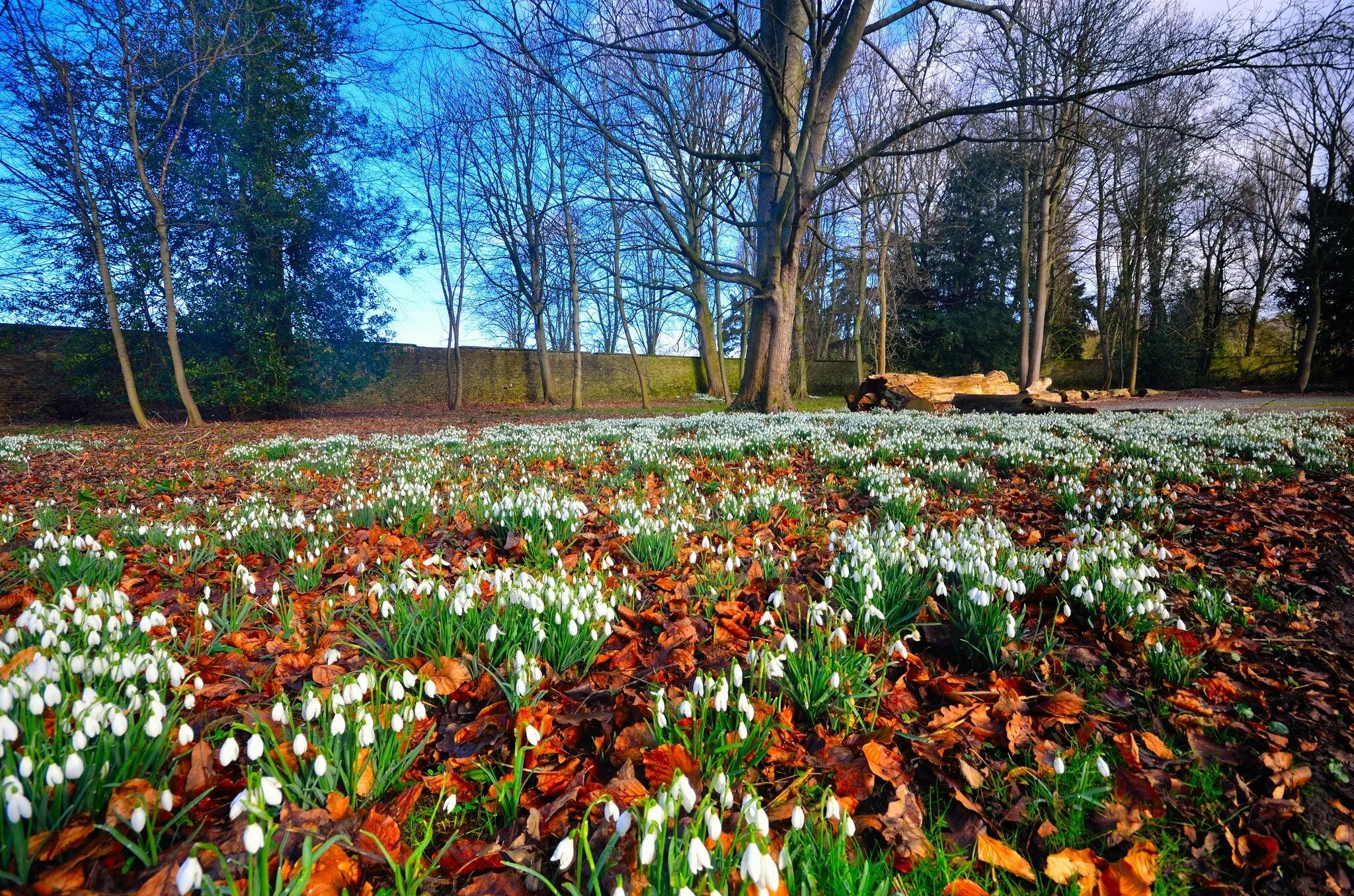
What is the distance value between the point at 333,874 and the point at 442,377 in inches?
1069

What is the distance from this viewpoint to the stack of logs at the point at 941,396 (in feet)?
43.1

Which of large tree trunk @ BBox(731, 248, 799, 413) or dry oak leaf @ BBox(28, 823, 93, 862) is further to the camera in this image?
large tree trunk @ BBox(731, 248, 799, 413)

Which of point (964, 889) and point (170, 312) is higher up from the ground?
point (170, 312)

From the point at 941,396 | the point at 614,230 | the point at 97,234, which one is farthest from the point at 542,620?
the point at 614,230

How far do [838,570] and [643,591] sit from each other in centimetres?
96

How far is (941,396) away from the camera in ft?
53.3

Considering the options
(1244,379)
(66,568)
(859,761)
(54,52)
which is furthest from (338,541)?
(1244,379)

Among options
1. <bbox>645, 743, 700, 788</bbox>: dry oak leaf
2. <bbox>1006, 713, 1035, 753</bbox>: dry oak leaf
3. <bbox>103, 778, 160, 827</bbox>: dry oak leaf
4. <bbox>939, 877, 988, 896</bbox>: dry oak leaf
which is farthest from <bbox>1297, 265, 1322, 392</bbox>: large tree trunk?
<bbox>103, 778, 160, 827</bbox>: dry oak leaf

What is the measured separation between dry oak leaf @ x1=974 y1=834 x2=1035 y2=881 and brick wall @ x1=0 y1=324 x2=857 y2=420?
2124 cm

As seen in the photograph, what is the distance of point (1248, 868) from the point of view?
1393 mm

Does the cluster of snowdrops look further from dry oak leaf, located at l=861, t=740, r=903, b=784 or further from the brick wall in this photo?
the brick wall

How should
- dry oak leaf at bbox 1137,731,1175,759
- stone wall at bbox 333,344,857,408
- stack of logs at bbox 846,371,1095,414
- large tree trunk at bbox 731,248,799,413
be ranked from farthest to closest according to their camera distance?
stone wall at bbox 333,344,857,408 → stack of logs at bbox 846,371,1095,414 → large tree trunk at bbox 731,248,799,413 → dry oak leaf at bbox 1137,731,1175,759

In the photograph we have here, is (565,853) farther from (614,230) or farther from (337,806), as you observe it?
(614,230)

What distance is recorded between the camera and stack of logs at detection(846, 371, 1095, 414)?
13133 millimetres
